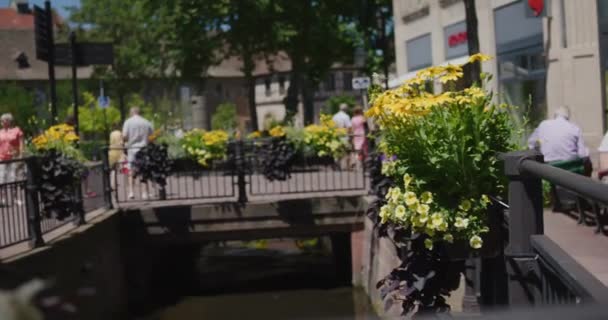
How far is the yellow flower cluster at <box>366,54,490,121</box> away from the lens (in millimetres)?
4445

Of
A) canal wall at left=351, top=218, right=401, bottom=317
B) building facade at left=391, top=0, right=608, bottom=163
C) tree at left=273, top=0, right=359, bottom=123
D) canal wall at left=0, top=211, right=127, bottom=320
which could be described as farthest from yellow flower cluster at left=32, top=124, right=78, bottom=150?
tree at left=273, top=0, right=359, bottom=123

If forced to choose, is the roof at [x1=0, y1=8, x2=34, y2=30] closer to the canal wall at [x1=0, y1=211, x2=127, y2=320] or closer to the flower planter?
the canal wall at [x1=0, y1=211, x2=127, y2=320]

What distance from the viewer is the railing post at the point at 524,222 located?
3.62 m

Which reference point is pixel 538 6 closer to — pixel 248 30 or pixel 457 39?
pixel 457 39

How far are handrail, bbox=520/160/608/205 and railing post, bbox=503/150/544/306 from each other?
8.8 inches

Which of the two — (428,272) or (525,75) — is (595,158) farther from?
(428,272)

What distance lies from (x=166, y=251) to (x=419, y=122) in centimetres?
1606

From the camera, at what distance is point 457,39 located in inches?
917

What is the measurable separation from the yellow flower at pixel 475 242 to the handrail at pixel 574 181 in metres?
1.05

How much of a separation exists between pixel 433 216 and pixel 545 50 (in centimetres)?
1366

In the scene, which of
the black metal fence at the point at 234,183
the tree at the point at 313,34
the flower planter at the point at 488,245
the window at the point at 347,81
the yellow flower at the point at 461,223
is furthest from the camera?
the window at the point at 347,81

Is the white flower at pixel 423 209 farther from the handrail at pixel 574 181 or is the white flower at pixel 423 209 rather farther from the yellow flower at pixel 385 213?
the handrail at pixel 574 181

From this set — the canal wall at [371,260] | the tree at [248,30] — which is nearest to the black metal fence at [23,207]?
the canal wall at [371,260]

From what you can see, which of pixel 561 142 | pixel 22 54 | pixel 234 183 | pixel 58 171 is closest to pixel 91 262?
pixel 58 171
